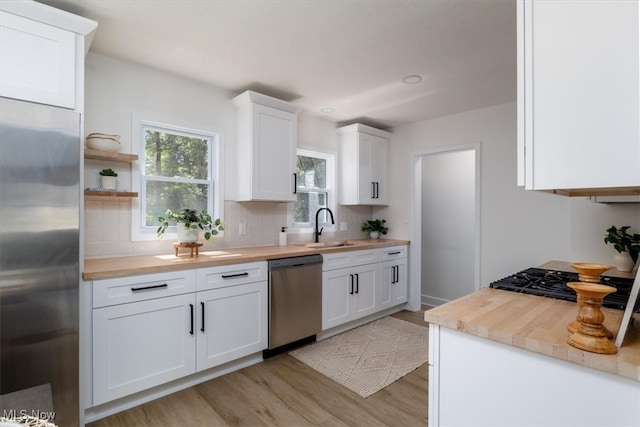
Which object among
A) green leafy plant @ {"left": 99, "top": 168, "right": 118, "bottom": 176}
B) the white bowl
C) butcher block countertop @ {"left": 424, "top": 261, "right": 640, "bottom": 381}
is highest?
the white bowl

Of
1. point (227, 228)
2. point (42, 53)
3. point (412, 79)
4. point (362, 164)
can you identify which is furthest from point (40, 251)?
point (362, 164)

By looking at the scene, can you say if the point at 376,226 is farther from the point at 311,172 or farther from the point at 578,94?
the point at 578,94

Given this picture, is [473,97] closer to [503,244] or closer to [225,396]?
[503,244]

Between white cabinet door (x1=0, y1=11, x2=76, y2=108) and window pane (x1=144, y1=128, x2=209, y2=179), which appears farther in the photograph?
window pane (x1=144, y1=128, x2=209, y2=179)

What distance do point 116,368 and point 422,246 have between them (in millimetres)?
4031

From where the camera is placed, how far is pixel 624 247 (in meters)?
2.34

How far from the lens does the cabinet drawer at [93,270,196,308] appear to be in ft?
6.54

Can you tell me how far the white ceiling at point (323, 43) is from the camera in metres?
1.93

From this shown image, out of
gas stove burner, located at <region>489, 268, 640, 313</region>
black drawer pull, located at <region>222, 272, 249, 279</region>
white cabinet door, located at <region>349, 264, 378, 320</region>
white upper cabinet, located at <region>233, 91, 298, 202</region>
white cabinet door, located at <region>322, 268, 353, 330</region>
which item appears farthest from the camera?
white cabinet door, located at <region>349, 264, 378, 320</region>

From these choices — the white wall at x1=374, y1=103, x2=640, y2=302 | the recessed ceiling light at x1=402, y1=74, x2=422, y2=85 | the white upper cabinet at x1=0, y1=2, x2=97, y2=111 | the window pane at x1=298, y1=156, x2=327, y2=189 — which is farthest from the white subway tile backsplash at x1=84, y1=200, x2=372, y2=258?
the recessed ceiling light at x1=402, y1=74, x2=422, y2=85

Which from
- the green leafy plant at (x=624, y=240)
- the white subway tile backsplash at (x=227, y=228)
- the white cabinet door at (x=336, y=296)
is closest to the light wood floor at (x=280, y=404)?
the white cabinet door at (x=336, y=296)

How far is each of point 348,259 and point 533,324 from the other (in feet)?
7.96

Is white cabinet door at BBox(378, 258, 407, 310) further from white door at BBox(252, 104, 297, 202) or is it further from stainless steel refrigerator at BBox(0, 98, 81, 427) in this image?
stainless steel refrigerator at BBox(0, 98, 81, 427)

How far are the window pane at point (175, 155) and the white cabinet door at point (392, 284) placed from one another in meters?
2.35
